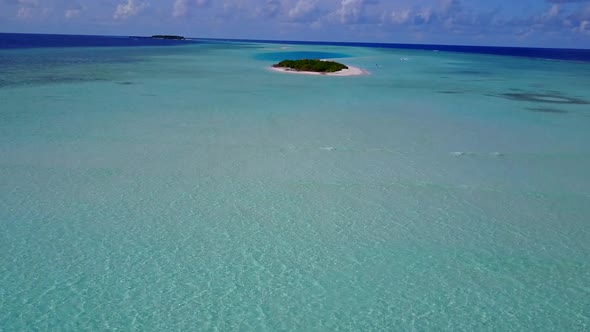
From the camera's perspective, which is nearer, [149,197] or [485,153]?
[149,197]

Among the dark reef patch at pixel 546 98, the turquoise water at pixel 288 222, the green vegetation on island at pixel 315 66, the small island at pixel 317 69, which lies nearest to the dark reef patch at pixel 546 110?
the dark reef patch at pixel 546 98

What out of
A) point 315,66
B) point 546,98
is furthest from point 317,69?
point 546,98

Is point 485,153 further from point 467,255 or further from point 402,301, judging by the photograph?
point 402,301

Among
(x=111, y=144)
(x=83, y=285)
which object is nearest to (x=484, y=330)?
(x=83, y=285)

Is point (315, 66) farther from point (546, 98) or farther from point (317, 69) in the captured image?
point (546, 98)

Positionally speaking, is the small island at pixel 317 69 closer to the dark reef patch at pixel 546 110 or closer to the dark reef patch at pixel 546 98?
the dark reef patch at pixel 546 98

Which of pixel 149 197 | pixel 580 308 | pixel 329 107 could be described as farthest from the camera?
pixel 329 107
